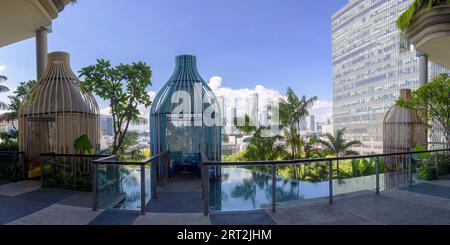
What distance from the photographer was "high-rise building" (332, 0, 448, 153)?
67.4 metres

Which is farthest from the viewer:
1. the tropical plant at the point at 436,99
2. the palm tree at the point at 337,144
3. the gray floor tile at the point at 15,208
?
the palm tree at the point at 337,144

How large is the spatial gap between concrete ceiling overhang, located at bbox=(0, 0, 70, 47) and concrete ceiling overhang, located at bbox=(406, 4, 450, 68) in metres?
13.6

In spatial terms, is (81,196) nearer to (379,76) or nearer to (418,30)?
(418,30)

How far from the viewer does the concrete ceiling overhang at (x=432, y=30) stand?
25.2 feet

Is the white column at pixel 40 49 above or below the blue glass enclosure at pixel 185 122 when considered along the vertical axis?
above

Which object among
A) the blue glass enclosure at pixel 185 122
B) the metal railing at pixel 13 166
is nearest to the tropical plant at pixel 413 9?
the blue glass enclosure at pixel 185 122

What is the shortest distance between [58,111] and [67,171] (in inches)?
95.6

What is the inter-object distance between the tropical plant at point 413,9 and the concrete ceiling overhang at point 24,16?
13310 mm

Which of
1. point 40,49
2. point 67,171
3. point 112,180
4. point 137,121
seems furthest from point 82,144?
point 40,49

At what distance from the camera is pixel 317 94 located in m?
13.8

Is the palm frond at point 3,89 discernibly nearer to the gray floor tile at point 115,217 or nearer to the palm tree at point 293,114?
the gray floor tile at point 115,217

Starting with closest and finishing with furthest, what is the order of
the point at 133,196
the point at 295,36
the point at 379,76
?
the point at 133,196
the point at 295,36
the point at 379,76
